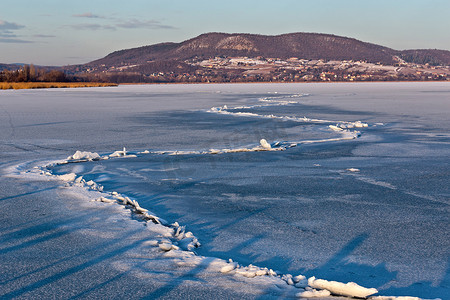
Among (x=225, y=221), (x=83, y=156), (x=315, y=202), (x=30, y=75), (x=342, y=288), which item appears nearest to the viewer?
(x=342, y=288)

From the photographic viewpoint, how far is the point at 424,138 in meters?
11.9

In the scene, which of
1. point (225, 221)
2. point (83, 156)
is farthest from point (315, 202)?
point (83, 156)

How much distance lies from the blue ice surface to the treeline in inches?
3174

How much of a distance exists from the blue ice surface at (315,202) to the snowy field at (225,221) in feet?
0.06

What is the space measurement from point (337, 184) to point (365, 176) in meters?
0.78

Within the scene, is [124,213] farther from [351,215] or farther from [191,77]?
[191,77]

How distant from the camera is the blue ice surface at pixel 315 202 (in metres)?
3.89

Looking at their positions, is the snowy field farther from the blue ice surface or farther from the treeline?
the treeline

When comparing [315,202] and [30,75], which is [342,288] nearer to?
[315,202]

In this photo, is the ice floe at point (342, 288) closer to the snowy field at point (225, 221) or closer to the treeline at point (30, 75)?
the snowy field at point (225, 221)

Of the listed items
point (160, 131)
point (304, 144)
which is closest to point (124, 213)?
point (304, 144)

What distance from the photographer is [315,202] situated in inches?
230

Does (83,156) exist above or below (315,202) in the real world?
above

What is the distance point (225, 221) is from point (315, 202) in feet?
4.44
